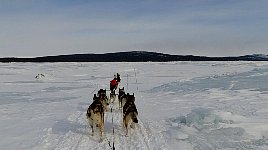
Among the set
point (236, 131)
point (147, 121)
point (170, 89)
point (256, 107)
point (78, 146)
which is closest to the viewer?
point (78, 146)

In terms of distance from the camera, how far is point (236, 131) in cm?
776

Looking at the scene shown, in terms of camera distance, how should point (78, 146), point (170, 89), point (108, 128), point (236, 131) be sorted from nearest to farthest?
point (78, 146), point (236, 131), point (108, 128), point (170, 89)

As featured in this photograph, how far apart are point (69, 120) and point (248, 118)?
15.2ft

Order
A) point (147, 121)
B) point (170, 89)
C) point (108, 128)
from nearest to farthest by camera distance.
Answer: point (108, 128)
point (147, 121)
point (170, 89)

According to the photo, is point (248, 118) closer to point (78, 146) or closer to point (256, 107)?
point (256, 107)

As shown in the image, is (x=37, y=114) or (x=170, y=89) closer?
(x=37, y=114)

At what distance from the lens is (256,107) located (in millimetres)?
11492

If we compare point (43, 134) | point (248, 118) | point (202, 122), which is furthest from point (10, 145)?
point (248, 118)

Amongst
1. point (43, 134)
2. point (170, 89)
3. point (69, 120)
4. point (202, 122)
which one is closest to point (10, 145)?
point (43, 134)

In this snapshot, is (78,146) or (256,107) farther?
(256,107)

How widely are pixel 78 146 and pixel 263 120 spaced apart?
444 centimetres

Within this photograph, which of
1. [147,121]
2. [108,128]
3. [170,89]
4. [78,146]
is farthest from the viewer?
[170,89]

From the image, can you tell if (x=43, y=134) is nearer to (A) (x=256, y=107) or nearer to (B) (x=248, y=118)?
(B) (x=248, y=118)

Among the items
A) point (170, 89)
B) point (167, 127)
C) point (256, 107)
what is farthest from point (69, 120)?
point (170, 89)
